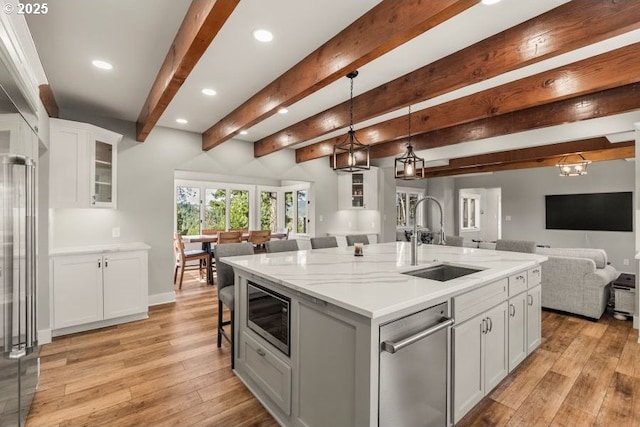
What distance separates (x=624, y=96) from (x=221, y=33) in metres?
3.76

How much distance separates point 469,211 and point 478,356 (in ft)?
30.8

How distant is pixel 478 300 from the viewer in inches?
79.5

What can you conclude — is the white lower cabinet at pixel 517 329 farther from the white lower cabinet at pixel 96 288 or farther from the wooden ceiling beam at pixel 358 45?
the white lower cabinet at pixel 96 288

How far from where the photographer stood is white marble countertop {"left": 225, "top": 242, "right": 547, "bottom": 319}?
59.5 inches

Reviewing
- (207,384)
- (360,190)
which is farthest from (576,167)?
(207,384)

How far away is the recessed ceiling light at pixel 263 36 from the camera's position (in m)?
2.10

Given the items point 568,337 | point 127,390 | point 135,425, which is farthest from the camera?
point 568,337

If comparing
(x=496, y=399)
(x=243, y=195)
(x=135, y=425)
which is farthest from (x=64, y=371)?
(x=243, y=195)

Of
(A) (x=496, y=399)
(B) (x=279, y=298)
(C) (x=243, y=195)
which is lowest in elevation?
(A) (x=496, y=399)

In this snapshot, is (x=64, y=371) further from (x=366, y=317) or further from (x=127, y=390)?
(x=366, y=317)

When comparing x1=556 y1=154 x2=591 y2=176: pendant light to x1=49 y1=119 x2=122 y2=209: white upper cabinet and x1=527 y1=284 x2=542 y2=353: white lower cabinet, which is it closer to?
x1=527 y1=284 x2=542 y2=353: white lower cabinet

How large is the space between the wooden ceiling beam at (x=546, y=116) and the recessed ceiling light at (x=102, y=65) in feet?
14.1

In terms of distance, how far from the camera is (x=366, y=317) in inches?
55.1

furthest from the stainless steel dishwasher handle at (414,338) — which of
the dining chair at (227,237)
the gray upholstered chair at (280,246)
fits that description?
the dining chair at (227,237)
